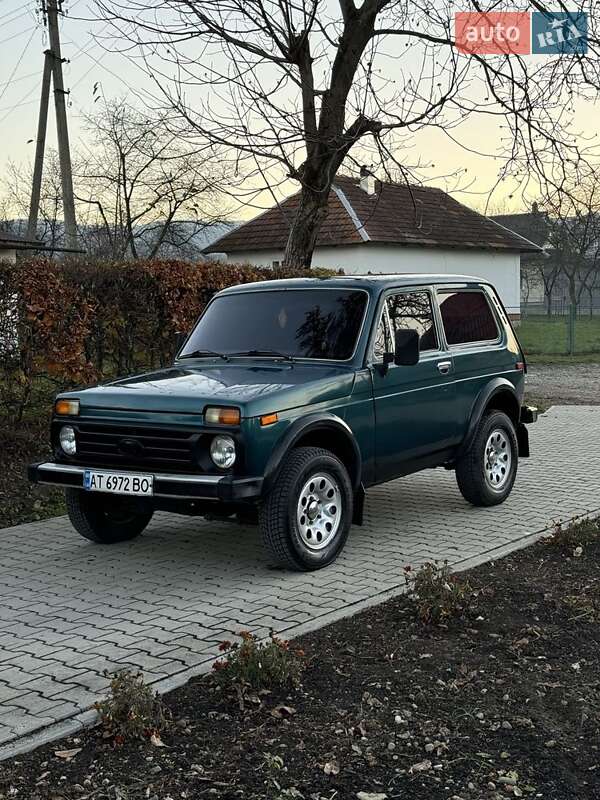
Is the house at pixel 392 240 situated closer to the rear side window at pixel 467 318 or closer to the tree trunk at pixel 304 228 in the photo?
the tree trunk at pixel 304 228

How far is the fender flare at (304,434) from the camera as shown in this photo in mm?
6551

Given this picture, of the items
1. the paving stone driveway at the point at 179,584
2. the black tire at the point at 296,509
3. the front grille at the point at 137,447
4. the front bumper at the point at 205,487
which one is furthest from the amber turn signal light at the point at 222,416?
the paving stone driveway at the point at 179,584

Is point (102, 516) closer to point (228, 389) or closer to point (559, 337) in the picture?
point (228, 389)

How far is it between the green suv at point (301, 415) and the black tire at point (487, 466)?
15mm

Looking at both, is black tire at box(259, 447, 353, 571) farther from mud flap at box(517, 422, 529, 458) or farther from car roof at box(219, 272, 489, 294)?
mud flap at box(517, 422, 529, 458)

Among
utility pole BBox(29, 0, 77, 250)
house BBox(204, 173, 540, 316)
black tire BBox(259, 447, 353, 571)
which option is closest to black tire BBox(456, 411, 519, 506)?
black tire BBox(259, 447, 353, 571)

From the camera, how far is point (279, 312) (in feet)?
26.0

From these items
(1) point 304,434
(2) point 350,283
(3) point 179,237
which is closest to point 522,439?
(2) point 350,283

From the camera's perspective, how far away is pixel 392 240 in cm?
3559

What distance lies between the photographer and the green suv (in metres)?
6.59

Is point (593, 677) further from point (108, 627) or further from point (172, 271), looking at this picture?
point (172, 271)

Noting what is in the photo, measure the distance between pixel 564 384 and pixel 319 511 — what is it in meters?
16.2

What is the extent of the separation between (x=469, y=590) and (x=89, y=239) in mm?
39093

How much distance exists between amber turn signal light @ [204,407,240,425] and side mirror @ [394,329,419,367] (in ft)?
5.27
